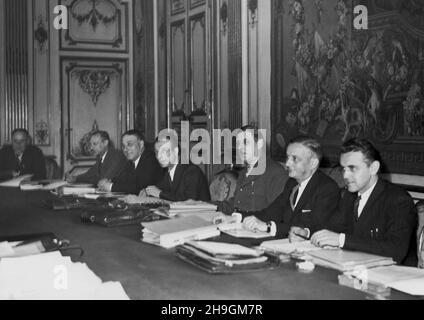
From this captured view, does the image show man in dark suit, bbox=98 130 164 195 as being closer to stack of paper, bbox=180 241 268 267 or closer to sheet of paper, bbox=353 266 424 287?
stack of paper, bbox=180 241 268 267

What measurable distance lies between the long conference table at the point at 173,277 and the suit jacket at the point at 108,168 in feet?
10.3

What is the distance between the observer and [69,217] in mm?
3578

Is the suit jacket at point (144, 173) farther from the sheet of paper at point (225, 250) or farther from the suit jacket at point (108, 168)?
the sheet of paper at point (225, 250)

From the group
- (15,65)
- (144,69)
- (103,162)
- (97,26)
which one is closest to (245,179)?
(103,162)

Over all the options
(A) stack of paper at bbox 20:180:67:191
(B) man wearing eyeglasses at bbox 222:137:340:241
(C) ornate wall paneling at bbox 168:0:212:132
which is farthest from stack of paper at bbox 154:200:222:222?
(C) ornate wall paneling at bbox 168:0:212:132

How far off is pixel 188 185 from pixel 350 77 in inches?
62.6

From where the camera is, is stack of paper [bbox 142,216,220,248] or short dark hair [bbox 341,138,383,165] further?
short dark hair [bbox 341,138,383,165]

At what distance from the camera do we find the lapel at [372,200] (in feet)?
9.52

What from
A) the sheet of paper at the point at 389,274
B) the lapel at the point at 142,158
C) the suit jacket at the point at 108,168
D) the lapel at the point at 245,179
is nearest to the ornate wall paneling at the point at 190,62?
the suit jacket at the point at 108,168

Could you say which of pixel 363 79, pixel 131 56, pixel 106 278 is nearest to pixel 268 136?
pixel 363 79

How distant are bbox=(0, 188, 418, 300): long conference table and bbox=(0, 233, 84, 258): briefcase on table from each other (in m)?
0.12

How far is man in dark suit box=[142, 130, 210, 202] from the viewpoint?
4781 millimetres

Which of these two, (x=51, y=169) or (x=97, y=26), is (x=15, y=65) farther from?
(x=51, y=169)

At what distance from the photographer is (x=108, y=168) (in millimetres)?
6281
